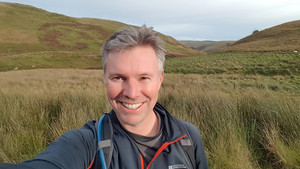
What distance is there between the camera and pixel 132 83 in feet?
4.71

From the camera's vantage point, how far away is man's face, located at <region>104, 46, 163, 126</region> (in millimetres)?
1409

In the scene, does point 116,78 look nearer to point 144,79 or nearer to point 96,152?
point 144,79

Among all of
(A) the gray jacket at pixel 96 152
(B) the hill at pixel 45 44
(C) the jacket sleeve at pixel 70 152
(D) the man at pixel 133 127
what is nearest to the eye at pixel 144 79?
(D) the man at pixel 133 127

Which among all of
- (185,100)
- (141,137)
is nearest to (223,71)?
(185,100)

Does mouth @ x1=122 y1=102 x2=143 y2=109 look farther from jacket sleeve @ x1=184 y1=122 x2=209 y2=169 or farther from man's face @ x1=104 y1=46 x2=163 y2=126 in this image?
jacket sleeve @ x1=184 y1=122 x2=209 y2=169

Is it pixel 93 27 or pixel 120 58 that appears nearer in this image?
pixel 120 58

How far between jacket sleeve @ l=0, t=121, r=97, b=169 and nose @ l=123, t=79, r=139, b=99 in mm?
366

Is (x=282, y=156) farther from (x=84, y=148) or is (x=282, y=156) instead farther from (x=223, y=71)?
(x=223, y=71)

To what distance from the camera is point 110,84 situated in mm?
1448

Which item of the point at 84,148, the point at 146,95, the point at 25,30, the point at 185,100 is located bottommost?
the point at 185,100

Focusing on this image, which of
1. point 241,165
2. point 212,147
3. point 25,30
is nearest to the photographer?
point 241,165

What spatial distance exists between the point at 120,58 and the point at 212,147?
7.10 feet

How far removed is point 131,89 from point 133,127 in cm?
33

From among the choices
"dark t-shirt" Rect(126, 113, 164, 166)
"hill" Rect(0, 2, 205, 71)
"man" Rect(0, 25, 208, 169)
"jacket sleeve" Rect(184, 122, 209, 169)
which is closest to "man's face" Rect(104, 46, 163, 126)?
"man" Rect(0, 25, 208, 169)
